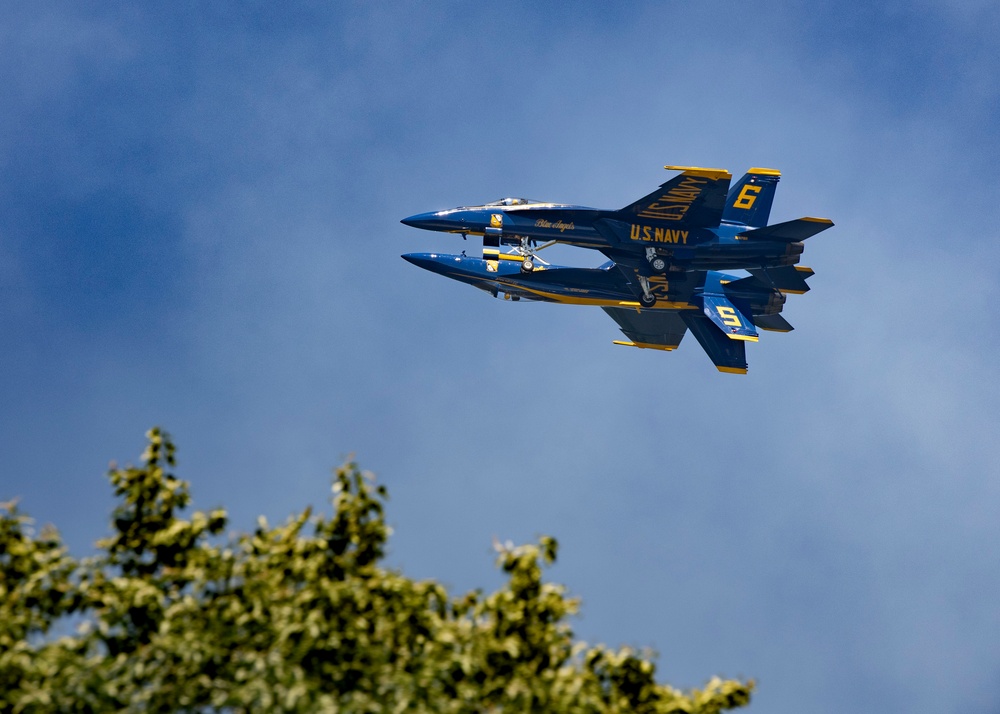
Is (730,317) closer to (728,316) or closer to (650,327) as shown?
(728,316)

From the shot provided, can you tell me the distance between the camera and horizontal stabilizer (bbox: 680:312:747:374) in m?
75.8

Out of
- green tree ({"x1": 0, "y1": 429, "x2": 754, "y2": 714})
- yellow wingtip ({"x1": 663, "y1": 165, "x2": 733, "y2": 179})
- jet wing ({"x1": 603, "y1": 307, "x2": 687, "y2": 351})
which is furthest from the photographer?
jet wing ({"x1": 603, "y1": 307, "x2": 687, "y2": 351})

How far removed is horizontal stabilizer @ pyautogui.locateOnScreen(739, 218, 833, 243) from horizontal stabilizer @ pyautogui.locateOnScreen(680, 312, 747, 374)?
7.89 m

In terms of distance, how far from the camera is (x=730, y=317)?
74.3 m

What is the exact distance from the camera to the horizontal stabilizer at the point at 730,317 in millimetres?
73500

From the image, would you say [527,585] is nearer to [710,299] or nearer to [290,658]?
[290,658]

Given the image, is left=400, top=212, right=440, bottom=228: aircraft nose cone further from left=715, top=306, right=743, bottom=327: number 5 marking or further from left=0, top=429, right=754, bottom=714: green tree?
left=0, top=429, right=754, bottom=714: green tree

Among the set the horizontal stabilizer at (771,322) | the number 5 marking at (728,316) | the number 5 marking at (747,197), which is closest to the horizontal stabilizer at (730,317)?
the number 5 marking at (728,316)

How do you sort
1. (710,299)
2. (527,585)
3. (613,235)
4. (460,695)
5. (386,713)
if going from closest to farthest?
1. (386,713)
2. (460,695)
3. (527,585)
4. (613,235)
5. (710,299)

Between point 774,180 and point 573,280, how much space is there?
43.1 ft

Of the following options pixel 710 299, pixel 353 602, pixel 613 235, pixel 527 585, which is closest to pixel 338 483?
pixel 353 602

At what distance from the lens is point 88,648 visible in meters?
25.4

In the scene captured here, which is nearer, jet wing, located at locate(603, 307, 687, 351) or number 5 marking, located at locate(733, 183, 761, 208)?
number 5 marking, located at locate(733, 183, 761, 208)

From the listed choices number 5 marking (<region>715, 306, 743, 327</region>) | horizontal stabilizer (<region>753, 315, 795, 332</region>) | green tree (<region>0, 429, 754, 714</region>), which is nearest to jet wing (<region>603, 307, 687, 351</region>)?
number 5 marking (<region>715, 306, 743, 327</region>)
